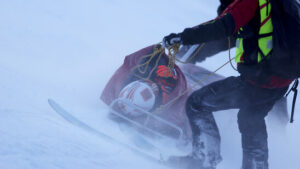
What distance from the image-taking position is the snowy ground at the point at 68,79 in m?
1.30

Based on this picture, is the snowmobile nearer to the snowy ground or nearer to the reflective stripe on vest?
the snowy ground

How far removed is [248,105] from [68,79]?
1.71m

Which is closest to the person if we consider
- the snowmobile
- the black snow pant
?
the black snow pant

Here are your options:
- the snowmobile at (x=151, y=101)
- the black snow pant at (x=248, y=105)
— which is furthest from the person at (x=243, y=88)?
the snowmobile at (x=151, y=101)

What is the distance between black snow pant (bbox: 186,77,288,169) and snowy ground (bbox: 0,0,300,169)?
0.47 metres

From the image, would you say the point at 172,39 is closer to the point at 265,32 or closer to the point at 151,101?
the point at 265,32

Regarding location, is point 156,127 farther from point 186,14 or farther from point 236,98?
point 186,14

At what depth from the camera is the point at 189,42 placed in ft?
4.63

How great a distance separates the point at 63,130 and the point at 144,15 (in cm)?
415

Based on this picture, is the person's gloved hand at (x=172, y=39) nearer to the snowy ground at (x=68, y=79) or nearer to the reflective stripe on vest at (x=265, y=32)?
the reflective stripe on vest at (x=265, y=32)

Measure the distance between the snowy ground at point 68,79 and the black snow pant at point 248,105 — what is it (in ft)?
1.56

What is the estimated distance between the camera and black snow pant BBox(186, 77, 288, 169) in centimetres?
150

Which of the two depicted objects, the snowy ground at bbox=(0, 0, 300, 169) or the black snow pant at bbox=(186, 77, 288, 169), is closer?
the snowy ground at bbox=(0, 0, 300, 169)

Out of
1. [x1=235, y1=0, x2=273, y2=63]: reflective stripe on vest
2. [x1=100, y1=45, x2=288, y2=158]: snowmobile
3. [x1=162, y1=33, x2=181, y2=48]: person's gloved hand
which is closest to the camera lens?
[x1=235, y1=0, x2=273, y2=63]: reflective stripe on vest
